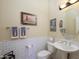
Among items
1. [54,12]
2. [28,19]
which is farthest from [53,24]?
[28,19]

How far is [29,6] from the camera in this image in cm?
311

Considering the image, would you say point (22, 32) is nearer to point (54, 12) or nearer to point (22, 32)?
point (22, 32)

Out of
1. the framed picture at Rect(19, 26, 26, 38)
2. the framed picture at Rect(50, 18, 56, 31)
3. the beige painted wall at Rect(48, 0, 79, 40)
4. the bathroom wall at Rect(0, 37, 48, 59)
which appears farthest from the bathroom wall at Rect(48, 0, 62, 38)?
the framed picture at Rect(19, 26, 26, 38)

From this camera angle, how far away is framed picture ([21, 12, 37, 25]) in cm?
295

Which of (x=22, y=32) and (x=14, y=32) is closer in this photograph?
(x=14, y=32)

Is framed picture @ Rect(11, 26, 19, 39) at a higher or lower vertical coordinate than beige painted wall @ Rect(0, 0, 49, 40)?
lower

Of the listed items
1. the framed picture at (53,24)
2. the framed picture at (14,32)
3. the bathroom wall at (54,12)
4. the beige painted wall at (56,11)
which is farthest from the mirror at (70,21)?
the framed picture at (14,32)

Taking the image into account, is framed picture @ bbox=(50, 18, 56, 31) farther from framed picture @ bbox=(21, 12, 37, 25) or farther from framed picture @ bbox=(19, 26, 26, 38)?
framed picture @ bbox=(19, 26, 26, 38)

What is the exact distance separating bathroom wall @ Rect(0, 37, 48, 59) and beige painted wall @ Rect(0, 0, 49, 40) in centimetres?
17

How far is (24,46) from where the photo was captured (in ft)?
9.77

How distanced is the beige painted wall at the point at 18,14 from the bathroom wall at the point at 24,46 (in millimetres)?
169

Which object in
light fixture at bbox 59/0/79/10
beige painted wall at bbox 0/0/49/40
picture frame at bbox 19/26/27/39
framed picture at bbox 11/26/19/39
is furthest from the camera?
picture frame at bbox 19/26/27/39

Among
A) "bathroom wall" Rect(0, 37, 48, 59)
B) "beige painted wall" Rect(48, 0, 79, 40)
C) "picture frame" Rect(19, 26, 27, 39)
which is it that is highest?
"beige painted wall" Rect(48, 0, 79, 40)

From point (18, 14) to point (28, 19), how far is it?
0.36 meters
